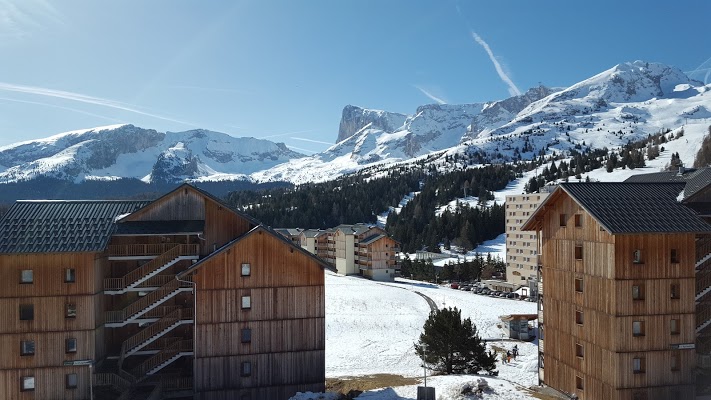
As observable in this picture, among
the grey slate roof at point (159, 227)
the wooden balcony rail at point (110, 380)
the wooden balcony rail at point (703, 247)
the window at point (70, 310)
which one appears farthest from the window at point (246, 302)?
the wooden balcony rail at point (703, 247)

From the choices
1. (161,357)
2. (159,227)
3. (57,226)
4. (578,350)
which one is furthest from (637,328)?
(57,226)

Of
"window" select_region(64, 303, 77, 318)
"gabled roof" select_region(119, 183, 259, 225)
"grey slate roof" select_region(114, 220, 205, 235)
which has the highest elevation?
"gabled roof" select_region(119, 183, 259, 225)

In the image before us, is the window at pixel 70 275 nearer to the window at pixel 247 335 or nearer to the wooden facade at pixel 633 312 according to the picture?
the window at pixel 247 335

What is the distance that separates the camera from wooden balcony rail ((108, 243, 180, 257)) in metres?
38.1

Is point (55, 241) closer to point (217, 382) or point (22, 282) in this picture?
point (22, 282)

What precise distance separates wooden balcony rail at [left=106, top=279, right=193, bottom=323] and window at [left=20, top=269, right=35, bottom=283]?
5258 mm

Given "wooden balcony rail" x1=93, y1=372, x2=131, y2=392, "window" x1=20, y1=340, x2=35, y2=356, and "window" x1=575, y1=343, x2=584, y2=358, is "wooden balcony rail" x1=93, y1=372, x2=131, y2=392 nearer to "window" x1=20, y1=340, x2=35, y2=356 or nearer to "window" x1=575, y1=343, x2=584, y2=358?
"window" x1=20, y1=340, x2=35, y2=356

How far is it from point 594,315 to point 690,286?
614 centimetres

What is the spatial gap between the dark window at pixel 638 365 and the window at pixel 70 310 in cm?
3466

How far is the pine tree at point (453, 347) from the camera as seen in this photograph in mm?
44031

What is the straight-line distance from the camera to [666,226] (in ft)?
112

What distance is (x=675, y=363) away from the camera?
115 ft

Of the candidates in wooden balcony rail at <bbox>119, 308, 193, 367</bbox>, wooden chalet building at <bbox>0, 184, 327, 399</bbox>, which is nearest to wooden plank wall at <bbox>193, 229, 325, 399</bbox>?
wooden chalet building at <bbox>0, 184, 327, 399</bbox>

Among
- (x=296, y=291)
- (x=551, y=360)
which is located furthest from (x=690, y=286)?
(x=296, y=291)
